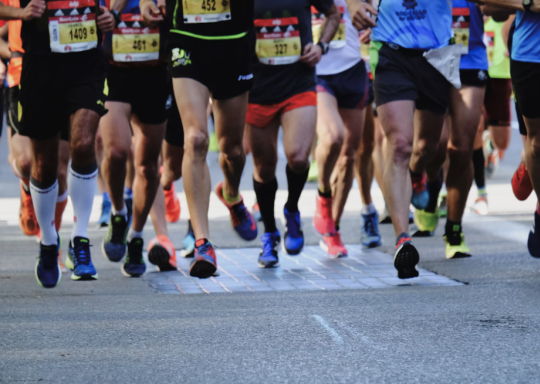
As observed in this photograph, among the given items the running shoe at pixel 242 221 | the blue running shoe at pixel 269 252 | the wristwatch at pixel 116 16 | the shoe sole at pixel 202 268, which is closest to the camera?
the shoe sole at pixel 202 268

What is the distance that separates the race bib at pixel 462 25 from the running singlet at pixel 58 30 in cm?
255

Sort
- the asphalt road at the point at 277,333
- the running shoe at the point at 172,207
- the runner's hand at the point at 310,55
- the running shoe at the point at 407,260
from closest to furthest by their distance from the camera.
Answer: the asphalt road at the point at 277,333 → the running shoe at the point at 407,260 → the runner's hand at the point at 310,55 → the running shoe at the point at 172,207

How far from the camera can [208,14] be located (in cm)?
613

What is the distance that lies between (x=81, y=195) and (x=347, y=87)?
2246 millimetres

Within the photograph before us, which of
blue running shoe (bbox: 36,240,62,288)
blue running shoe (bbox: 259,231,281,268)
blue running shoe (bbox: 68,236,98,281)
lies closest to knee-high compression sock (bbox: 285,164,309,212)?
blue running shoe (bbox: 259,231,281,268)

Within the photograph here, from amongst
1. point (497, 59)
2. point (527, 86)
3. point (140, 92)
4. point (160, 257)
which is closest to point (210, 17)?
point (140, 92)

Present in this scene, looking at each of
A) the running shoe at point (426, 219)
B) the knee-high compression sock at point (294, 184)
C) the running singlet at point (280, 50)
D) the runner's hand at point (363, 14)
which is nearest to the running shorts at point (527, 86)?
the runner's hand at point (363, 14)

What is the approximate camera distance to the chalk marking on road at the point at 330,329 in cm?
439

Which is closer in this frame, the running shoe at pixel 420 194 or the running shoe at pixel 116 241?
the running shoe at pixel 116 241

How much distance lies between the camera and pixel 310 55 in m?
7.09

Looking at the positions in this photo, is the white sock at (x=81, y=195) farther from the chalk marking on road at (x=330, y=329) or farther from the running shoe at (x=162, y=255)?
the chalk marking on road at (x=330, y=329)

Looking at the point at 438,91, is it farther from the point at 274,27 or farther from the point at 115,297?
the point at 115,297

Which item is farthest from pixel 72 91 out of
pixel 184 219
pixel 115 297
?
pixel 184 219

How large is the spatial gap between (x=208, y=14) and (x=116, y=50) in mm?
970
